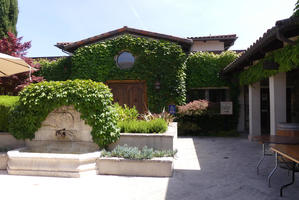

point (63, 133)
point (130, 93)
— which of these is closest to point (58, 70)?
point (130, 93)

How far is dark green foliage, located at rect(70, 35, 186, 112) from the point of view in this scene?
374 inches

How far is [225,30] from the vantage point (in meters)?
14.5

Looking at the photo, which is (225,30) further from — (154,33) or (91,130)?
(91,130)

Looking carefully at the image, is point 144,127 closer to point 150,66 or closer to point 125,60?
point 150,66

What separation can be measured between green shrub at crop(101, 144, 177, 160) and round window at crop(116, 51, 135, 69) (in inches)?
230

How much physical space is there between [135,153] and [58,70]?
27.1 ft

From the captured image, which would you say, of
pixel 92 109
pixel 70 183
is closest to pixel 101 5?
pixel 92 109

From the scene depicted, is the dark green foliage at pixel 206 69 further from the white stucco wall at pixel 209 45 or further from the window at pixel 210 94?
the white stucco wall at pixel 209 45

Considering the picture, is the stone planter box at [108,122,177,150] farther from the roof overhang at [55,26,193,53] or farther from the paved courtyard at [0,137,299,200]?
the roof overhang at [55,26,193,53]

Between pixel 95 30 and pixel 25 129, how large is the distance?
25.9 ft

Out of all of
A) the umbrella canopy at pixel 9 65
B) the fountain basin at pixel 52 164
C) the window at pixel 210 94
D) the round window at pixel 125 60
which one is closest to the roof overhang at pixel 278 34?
the fountain basin at pixel 52 164

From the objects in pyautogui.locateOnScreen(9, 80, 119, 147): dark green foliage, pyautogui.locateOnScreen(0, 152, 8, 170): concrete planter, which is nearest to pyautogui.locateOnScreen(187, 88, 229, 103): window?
pyautogui.locateOnScreen(9, 80, 119, 147): dark green foliage

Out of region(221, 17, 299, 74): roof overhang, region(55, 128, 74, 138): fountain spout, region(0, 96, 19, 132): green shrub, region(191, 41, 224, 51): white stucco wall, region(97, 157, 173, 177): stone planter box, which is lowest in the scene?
region(97, 157, 173, 177): stone planter box

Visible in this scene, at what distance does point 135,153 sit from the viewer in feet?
14.2
